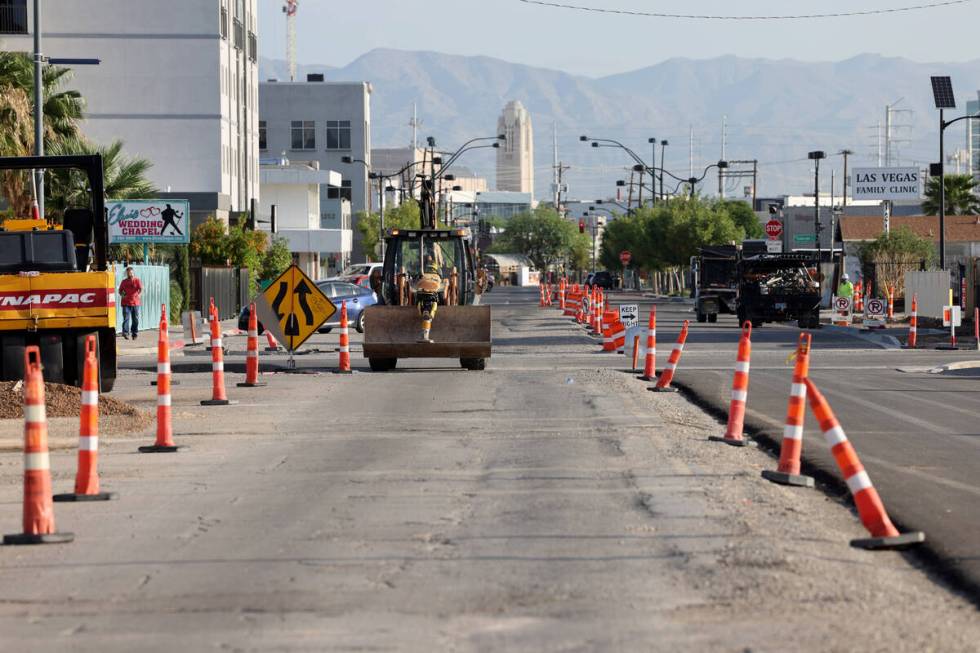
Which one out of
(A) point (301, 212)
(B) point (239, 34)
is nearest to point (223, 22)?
(B) point (239, 34)

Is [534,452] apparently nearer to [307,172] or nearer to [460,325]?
[460,325]

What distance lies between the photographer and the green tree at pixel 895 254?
6562cm

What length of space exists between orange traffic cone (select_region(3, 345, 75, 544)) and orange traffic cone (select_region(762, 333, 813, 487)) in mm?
→ 5709

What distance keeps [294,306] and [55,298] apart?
5.38m

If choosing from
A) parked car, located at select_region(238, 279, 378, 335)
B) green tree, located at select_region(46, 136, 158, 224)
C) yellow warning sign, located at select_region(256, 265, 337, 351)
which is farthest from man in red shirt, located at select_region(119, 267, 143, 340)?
yellow warning sign, located at select_region(256, 265, 337, 351)

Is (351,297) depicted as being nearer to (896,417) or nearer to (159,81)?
(159,81)

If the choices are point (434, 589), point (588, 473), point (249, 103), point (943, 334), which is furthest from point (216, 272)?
point (434, 589)

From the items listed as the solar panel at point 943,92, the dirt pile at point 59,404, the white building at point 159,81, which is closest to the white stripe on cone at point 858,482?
the dirt pile at point 59,404

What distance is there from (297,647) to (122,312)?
3659 cm

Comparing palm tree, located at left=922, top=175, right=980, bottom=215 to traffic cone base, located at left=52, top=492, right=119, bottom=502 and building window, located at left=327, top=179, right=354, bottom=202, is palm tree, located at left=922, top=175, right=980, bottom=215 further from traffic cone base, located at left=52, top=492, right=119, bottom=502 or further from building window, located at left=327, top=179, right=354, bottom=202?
traffic cone base, located at left=52, top=492, right=119, bottom=502

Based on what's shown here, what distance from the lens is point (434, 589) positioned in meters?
8.22

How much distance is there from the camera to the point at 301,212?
96.1 metres

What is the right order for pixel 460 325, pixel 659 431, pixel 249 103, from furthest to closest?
pixel 249 103, pixel 460 325, pixel 659 431

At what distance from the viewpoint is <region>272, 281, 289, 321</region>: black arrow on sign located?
81.9 ft
